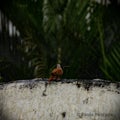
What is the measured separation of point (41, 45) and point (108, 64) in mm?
695

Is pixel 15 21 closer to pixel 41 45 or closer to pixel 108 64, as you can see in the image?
pixel 41 45

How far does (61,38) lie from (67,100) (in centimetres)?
182

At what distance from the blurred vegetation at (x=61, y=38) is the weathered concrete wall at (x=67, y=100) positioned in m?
1.49

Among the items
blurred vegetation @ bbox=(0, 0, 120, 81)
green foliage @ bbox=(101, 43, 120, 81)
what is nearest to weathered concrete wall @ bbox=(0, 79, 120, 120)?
green foliage @ bbox=(101, 43, 120, 81)

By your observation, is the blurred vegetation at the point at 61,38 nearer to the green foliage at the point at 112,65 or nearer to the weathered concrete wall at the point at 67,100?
the green foliage at the point at 112,65

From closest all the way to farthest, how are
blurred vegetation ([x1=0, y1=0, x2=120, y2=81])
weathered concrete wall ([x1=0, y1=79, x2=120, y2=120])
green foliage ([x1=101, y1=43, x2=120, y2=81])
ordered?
1. weathered concrete wall ([x1=0, y1=79, x2=120, y2=120])
2. green foliage ([x1=101, y1=43, x2=120, y2=81])
3. blurred vegetation ([x1=0, y1=0, x2=120, y2=81])

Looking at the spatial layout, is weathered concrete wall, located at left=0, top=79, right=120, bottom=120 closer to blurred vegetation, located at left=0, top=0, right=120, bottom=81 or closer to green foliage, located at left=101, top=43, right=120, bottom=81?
green foliage, located at left=101, top=43, right=120, bottom=81

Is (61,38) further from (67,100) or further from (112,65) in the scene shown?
(67,100)

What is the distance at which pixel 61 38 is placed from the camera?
149 inches

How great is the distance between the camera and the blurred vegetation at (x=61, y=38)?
371 cm

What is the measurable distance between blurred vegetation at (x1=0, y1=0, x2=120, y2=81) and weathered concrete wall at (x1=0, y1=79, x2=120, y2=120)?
1.49 meters

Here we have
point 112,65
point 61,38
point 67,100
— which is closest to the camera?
point 67,100

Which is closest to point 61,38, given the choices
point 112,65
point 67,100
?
point 112,65

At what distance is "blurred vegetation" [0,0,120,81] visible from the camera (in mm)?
3707
